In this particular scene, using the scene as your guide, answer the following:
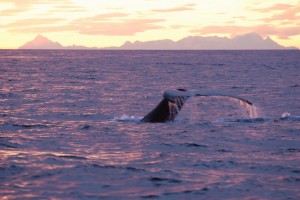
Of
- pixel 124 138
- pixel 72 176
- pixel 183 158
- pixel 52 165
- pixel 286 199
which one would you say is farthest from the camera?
pixel 124 138

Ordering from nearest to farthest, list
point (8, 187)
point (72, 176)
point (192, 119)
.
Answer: point (8, 187) → point (72, 176) → point (192, 119)

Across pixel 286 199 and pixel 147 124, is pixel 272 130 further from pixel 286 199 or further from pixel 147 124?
pixel 286 199

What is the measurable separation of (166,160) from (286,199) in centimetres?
420

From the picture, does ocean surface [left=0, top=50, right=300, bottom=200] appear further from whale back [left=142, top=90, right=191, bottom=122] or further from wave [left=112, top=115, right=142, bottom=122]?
whale back [left=142, top=90, right=191, bottom=122]

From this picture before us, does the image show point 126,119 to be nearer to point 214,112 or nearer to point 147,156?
point 214,112

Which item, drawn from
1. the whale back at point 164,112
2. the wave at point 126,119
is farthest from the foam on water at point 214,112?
the wave at point 126,119

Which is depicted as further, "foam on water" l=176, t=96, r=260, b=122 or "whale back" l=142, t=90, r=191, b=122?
"foam on water" l=176, t=96, r=260, b=122

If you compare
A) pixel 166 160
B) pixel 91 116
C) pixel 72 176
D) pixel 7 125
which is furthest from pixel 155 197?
pixel 91 116

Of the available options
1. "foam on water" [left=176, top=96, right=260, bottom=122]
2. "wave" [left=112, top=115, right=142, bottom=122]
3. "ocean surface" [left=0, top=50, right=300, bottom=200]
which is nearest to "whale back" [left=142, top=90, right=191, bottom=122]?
"ocean surface" [left=0, top=50, right=300, bottom=200]

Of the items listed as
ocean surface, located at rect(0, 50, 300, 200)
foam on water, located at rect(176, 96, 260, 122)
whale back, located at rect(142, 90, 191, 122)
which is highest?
whale back, located at rect(142, 90, 191, 122)

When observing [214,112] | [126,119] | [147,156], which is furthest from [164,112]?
[214,112]

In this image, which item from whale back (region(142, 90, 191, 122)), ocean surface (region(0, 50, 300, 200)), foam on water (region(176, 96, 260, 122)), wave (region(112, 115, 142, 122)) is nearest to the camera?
ocean surface (region(0, 50, 300, 200))

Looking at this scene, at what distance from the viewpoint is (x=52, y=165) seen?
13.0 meters

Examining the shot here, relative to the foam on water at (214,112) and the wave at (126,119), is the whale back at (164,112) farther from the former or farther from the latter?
the foam on water at (214,112)
